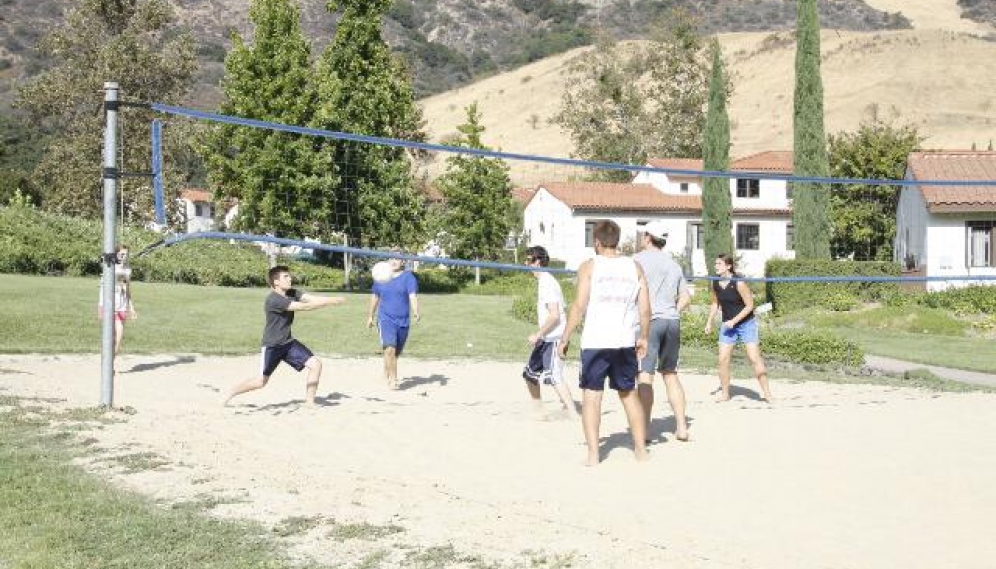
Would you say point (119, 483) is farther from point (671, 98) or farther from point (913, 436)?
point (671, 98)

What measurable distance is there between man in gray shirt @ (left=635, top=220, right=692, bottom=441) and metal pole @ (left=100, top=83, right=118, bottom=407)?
5.46m

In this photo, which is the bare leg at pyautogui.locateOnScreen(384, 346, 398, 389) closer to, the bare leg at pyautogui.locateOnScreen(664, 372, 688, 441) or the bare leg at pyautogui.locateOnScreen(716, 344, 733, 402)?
the bare leg at pyautogui.locateOnScreen(716, 344, 733, 402)

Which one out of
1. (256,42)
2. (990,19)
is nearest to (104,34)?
(256,42)

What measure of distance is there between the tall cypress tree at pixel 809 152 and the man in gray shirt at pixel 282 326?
30467mm

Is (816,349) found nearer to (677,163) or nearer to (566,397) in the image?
(566,397)

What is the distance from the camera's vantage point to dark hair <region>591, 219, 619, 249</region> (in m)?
10.3

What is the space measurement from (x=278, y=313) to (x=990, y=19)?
7032 inches

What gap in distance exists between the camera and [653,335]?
1216 centimetres

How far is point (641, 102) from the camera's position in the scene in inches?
3174

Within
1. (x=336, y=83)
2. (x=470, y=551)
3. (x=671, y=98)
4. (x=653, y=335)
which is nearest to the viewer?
(x=470, y=551)

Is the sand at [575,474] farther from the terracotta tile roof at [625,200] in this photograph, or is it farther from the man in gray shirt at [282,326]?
the terracotta tile roof at [625,200]

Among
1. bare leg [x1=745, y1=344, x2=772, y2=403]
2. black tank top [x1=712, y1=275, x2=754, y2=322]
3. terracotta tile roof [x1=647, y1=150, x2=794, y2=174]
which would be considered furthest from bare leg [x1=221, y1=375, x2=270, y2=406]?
terracotta tile roof [x1=647, y1=150, x2=794, y2=174]

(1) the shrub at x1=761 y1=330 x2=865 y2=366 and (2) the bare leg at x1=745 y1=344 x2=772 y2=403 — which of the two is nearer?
(2) the bare leg at x1=745 y1=344 x2=772 y2=403

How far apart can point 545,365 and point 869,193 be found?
4730cm
